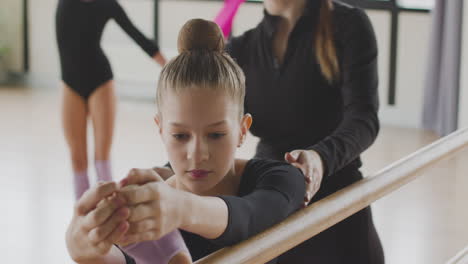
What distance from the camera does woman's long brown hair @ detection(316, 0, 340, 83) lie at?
5.12 feet

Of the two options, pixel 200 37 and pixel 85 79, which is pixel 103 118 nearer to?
pixel 85 79

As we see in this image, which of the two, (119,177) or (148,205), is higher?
(148,205)

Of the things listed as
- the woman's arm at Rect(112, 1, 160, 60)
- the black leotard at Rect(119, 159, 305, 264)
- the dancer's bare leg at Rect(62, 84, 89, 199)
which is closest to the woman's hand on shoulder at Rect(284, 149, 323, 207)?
the black leotard at Rect(119, 159, 305, 264)

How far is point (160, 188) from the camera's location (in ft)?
2.20

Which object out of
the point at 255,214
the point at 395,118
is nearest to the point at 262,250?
the point at 255,214

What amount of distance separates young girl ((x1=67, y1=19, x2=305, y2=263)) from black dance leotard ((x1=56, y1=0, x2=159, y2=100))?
8.65 feet

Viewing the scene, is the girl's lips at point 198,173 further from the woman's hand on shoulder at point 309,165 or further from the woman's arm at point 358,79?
the woman's arm at point 358,79

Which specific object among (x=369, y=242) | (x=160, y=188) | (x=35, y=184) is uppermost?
(x=160, y=188)

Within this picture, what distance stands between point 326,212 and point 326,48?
63 centimetres

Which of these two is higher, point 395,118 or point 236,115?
point 236,115

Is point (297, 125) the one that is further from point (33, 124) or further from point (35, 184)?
point (33, 124)

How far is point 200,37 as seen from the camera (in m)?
1.01

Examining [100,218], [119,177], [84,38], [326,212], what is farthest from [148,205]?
[119,177]

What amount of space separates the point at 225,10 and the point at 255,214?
42.1 inches
